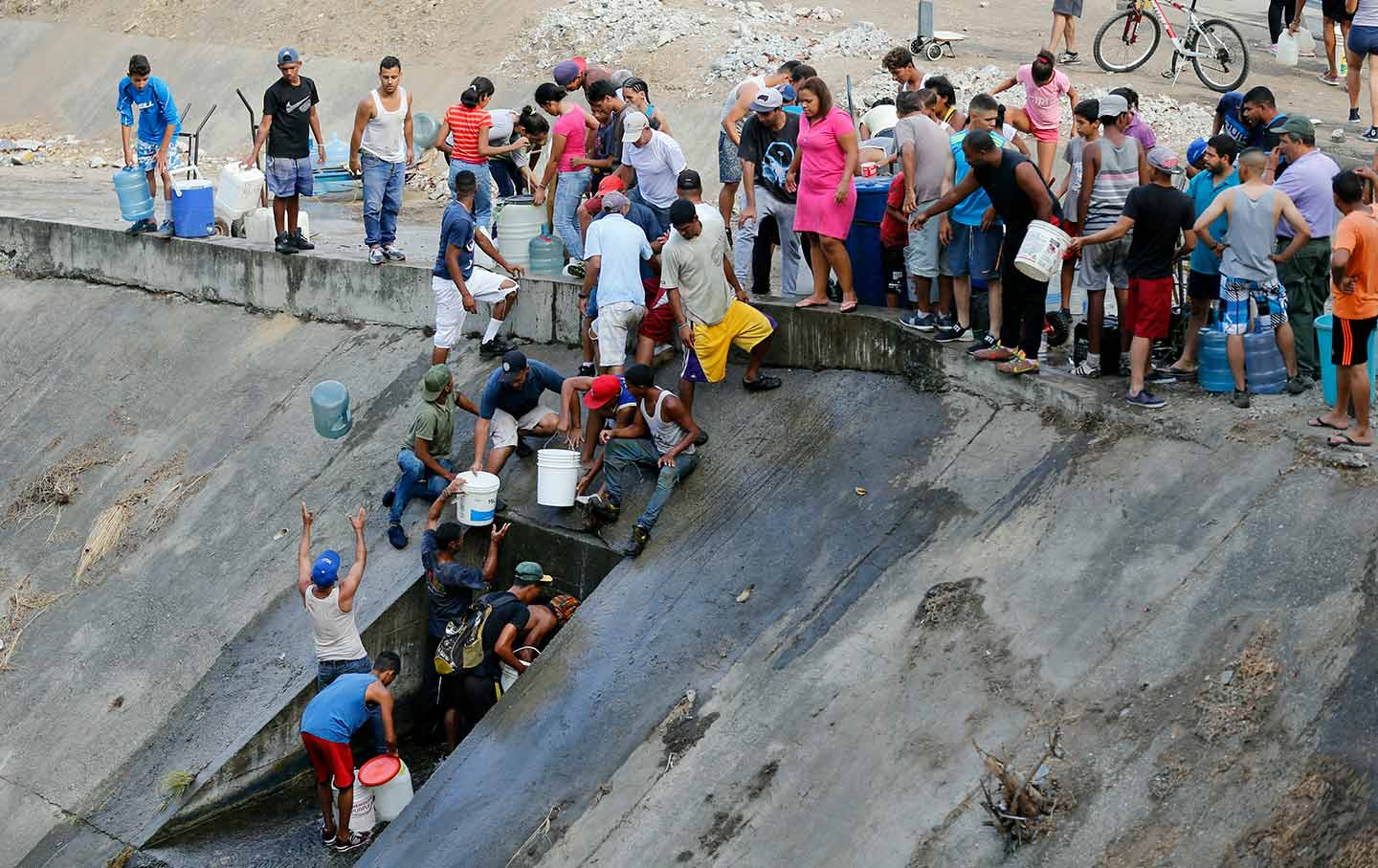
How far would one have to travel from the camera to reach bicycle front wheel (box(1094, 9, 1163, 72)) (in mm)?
16281

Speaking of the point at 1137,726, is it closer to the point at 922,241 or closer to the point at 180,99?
the point at 922,241

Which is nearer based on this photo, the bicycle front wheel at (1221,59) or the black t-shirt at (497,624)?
the black t-shirt at (497,624)

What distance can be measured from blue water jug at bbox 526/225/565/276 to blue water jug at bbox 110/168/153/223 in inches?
190

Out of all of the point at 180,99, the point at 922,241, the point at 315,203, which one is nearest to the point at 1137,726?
the point at 922,241

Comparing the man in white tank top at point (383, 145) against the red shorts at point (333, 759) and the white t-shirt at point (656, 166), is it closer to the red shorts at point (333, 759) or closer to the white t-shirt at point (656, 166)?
the white t-shirt at point (656, 166)

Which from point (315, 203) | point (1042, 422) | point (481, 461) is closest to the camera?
point (1042, 422)

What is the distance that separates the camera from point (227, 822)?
954cm

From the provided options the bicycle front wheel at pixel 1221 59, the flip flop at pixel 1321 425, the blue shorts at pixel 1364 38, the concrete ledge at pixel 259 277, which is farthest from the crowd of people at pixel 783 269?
the bicycle front wheel at pixel 1221 59

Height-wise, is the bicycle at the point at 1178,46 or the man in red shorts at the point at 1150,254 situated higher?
the bicycle at the point at 1178,46

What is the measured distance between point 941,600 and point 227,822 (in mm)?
4793

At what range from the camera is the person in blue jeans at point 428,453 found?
34.8 feet

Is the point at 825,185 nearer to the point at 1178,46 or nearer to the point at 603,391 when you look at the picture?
the point at 603,391

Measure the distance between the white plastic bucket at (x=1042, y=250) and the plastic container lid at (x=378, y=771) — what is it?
15.7 feet

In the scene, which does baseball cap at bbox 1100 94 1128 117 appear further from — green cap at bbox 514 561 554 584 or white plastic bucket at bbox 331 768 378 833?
white plastic bucket at bbox 331 768 378 833
